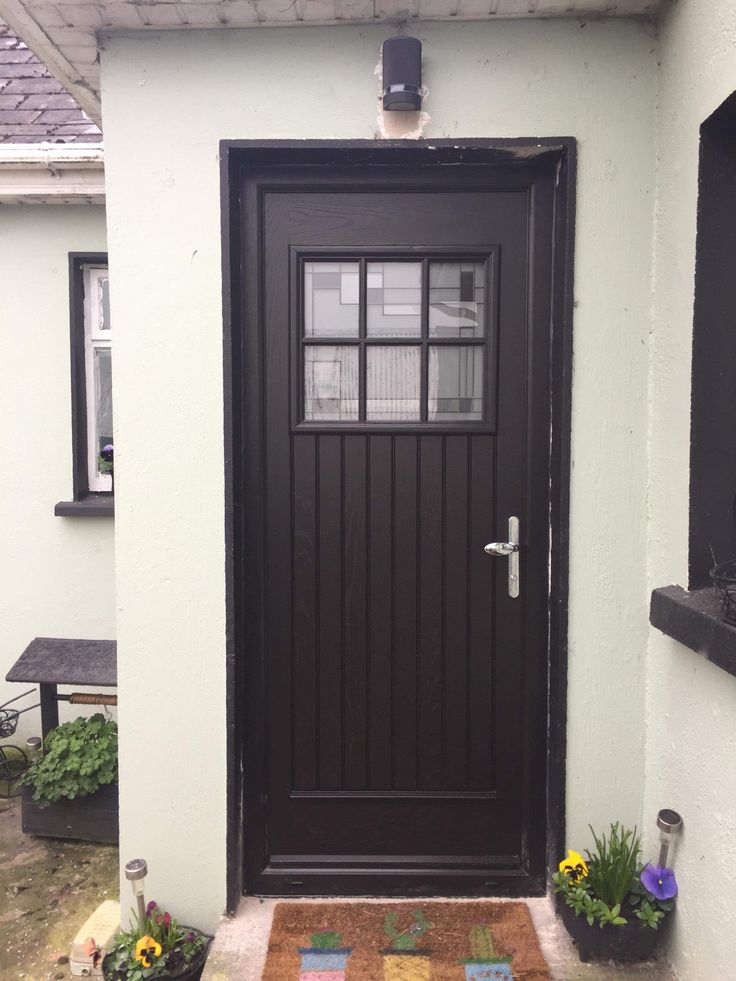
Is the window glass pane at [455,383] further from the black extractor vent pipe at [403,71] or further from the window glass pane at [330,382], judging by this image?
the black extractor vent pipe at [403,71]

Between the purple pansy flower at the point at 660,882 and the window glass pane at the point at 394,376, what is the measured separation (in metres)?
1.72

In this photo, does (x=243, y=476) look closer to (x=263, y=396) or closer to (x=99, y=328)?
(x=263, y=396)

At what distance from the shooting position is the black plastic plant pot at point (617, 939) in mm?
2297

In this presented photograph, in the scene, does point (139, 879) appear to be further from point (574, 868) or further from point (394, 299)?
point (394, 299)

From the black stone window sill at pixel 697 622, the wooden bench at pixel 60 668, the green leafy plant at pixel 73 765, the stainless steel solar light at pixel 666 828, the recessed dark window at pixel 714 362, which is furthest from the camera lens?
the wooden bench at pixel 60 668

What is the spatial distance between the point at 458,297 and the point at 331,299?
1.54ft

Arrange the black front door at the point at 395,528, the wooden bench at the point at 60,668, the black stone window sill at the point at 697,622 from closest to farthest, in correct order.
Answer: the black stone window sill at the point at 697,622 < the black front door at the point at 395,528 < the wooden bench at the point at 60,668

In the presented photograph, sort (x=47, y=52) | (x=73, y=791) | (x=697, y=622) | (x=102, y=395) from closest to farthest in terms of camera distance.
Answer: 1. (x=697, y=622)
2. (x=47, y=52)
3. (x=73, y=791)
4. (x=102, y=395)

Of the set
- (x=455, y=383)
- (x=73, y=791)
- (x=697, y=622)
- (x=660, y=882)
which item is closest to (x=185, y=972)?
(x=73, y=791)

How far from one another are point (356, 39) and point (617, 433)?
162 centimetres

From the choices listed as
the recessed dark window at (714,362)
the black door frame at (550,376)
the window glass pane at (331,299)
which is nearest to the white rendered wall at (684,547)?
the recessed dark window at (714,362)

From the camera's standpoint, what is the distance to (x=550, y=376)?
2.57m

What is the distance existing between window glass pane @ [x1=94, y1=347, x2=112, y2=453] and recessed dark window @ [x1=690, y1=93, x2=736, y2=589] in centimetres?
332

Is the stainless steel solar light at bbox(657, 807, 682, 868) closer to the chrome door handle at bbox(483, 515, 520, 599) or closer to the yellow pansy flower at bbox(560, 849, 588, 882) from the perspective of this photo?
the yellow pansy flower at bbox(560, 849, 588, 882)
